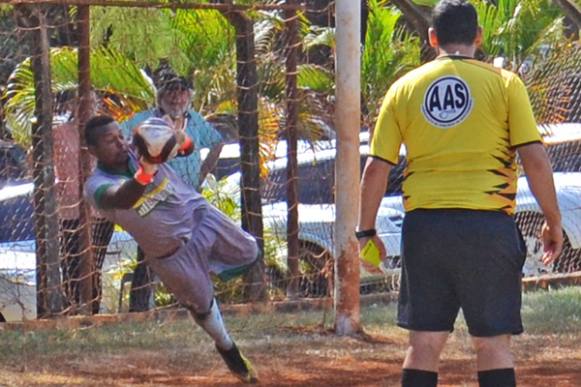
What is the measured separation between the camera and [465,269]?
5402mm

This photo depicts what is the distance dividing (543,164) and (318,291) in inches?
202

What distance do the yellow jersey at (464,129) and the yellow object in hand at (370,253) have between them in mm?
→ 340

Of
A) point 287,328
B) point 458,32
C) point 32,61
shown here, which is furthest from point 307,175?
point 458,32

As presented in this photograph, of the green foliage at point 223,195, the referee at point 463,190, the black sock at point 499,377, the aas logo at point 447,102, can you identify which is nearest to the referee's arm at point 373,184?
the referee at point 463,190

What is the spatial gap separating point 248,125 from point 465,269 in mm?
4790

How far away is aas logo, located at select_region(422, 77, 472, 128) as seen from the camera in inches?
211

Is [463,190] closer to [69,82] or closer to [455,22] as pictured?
[455,22]

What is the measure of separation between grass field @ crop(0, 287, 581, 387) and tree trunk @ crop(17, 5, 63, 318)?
0.36 m

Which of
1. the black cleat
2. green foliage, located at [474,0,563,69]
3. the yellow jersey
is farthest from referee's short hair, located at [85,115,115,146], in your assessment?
green foliage, located at [474,0,563,69]

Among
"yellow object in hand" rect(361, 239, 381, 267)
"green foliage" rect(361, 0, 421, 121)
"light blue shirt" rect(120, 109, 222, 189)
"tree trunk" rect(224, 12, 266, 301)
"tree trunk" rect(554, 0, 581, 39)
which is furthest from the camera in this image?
"tree trunk" rect(554, 0, 581, 39)

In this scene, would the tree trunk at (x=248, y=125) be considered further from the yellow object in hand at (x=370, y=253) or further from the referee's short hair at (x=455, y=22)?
the referee's short hair at (x=455, y=22)

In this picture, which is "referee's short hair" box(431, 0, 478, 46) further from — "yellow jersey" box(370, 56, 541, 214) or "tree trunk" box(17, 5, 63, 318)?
"tree trunk" box(17, 5, 63, 318)

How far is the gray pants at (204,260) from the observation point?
24.2 ft

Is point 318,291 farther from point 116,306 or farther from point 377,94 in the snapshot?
point 377,94
